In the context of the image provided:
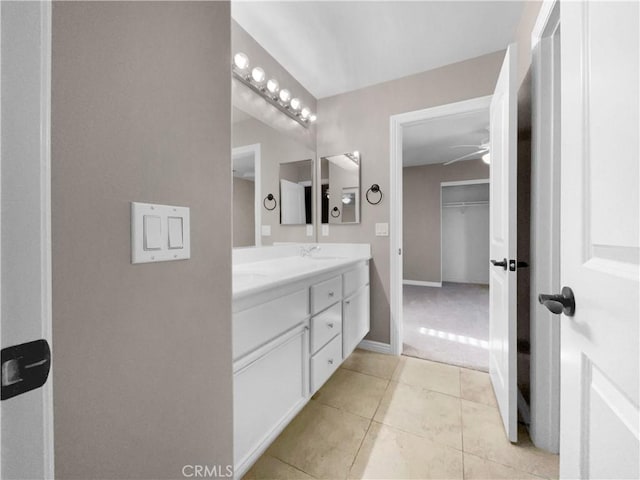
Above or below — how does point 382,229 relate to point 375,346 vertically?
above

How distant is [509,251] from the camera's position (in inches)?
50.9

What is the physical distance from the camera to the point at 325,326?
5.13 ft

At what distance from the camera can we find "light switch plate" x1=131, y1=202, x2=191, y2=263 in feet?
1.74

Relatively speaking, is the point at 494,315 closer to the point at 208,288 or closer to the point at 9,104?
the point at 208,288

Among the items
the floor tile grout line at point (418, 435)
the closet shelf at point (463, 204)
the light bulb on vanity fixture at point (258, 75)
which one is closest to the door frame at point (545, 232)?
the floor tile grout line at point (418, 435)

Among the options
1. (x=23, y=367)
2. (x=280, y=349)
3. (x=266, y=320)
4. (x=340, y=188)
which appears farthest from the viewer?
(x=340, y=188)

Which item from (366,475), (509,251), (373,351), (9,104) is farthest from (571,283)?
(373,351)

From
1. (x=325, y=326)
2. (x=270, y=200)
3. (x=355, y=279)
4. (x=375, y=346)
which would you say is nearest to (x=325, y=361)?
(x=325, y=326)

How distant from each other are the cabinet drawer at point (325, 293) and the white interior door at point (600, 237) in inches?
39.4

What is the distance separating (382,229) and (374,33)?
140 centimetres

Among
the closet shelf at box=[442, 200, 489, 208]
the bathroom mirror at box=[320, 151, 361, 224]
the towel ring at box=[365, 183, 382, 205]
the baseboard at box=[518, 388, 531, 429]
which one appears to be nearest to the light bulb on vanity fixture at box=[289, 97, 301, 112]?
the bathroom mirror at box=[320, 151, 361, 224]

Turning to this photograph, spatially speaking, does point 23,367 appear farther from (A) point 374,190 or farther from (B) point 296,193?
(A) point 374,190

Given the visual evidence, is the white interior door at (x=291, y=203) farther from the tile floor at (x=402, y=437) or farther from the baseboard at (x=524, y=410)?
the baseboard at (x=524, y=410)

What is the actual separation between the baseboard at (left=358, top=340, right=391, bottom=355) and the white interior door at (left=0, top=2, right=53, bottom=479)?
227cm
